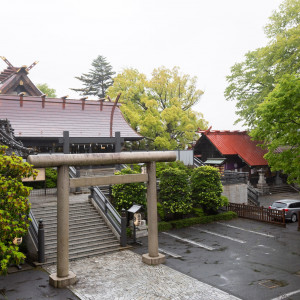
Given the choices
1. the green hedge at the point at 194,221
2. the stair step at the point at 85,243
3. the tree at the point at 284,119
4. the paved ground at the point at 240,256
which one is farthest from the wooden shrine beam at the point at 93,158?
the green hedge at the point at 194,221

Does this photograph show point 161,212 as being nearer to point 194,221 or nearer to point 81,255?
point 194,221

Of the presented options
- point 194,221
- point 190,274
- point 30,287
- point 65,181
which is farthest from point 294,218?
point 30,287

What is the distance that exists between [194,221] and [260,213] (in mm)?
5422

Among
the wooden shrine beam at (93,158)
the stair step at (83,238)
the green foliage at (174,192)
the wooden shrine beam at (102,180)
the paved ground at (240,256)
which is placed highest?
the wooden shrine beam at (93,158)

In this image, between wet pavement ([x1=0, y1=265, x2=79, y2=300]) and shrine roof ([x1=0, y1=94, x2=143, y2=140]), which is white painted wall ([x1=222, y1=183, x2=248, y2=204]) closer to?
shrine roof ([x1=0, y1=94, x2=143, y2=140])

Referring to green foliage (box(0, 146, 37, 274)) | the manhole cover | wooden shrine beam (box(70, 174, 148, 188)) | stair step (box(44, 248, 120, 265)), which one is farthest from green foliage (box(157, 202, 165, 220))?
green foliage (box(0, 146, 37, 274))

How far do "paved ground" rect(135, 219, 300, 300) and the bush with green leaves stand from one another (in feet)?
5.05

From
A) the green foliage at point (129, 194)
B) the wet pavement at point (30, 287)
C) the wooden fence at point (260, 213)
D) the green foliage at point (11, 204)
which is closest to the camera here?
the green foliage at point (11, 204)

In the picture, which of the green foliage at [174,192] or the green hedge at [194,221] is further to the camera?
the green foliage at [174,192]

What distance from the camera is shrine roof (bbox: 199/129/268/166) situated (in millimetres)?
35969

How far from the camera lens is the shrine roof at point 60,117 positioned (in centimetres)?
2956

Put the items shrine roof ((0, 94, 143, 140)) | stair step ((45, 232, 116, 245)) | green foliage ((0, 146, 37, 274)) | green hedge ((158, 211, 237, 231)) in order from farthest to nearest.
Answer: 1. shrine roof ((0, 94, 143, 140))
2. green hedge ((158, 211, 237, 231))
3. stair step ((45, 232, 116, 245))
4. green foliage ((0, 146, 37, 274))

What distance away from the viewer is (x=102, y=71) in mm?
64875

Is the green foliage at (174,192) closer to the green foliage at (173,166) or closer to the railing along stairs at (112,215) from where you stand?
the railing along stairs at (112,215)
